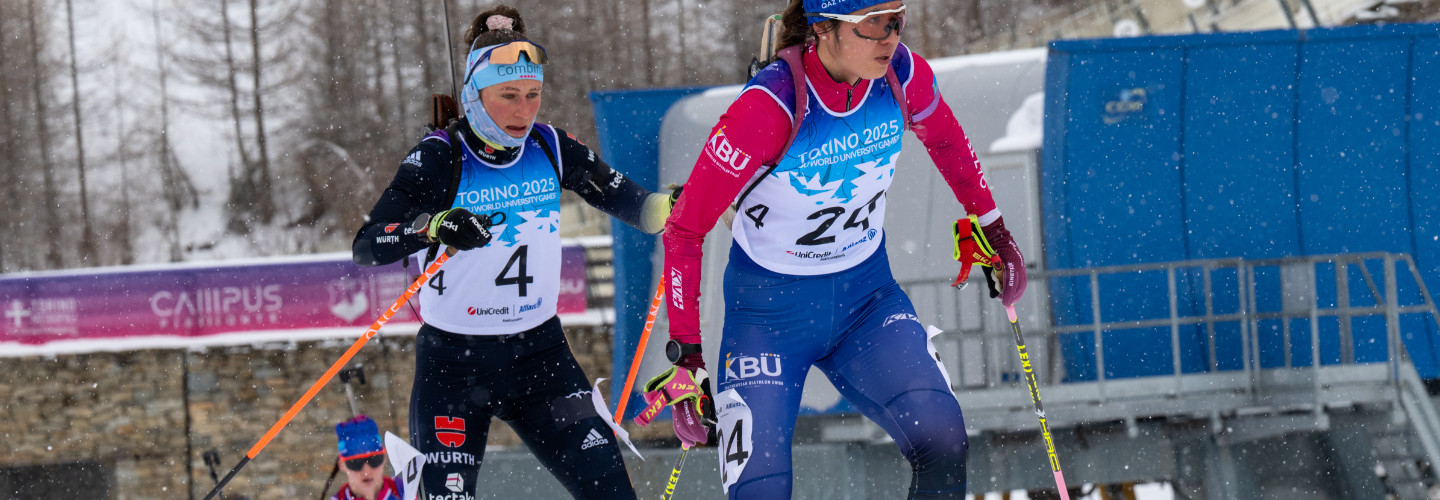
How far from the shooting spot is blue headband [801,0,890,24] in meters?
3.00

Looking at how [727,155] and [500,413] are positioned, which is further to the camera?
[500,413]

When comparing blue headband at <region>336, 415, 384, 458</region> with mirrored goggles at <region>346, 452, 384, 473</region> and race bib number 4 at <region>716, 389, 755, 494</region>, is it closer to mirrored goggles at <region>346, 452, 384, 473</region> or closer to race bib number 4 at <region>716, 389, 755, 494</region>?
mirrored goggles at <region>346, 452, 384, 473</region>

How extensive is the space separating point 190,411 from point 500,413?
43.5ft

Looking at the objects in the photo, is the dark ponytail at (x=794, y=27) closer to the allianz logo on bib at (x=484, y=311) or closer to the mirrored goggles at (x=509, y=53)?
the mirrored goggles at (x=509, y=53)

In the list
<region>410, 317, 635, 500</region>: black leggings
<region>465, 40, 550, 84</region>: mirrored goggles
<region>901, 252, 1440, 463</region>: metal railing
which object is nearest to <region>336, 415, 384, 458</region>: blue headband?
<region>410, 317, 635, 500</region>: black leggings

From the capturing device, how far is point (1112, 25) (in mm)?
21953

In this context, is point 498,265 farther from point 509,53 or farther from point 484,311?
point 509,53

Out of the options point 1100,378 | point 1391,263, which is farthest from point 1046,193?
point 1391,263

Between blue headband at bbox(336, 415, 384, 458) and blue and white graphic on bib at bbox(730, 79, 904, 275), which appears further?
blue headband at bbox(336, 415, 384, 458)

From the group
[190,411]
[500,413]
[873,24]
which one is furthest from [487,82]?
[190,411]

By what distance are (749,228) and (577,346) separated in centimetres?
1182

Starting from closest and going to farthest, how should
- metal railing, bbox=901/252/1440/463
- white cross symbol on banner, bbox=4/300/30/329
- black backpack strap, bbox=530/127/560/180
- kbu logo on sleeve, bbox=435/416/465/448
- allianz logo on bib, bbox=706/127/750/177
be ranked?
1. allianz logo on bib, bbox=706/127/750/177
2. kbu logo on sleeve, bbox=435/416/465/448
3. black backpack strap, bbox=530/127/560/180
4. metal railing, bbox=901/252/1440/463
5. white cross symbol on banner, bbox=4/300/30/329

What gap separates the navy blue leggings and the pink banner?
11.2m

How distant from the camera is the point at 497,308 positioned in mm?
3863
